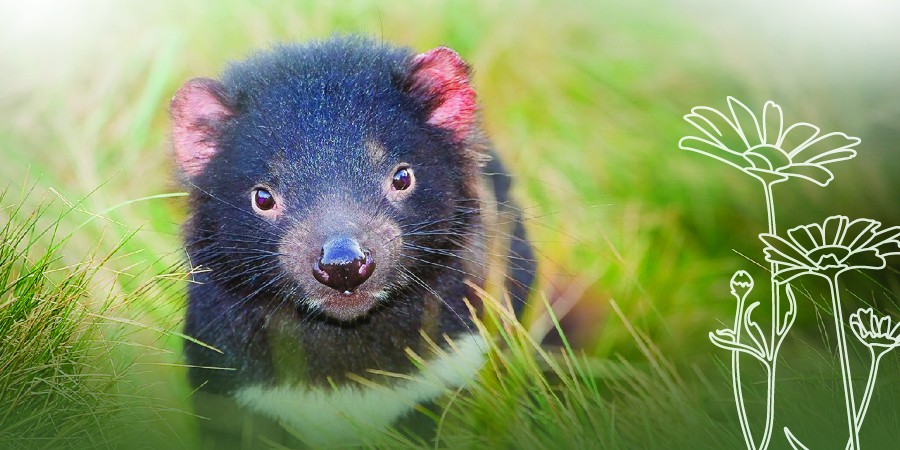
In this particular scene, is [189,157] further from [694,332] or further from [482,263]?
[694,332]

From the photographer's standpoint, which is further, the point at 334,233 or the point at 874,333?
the point at 874,333

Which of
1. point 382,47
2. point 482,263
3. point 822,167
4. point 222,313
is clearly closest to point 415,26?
point 382,47

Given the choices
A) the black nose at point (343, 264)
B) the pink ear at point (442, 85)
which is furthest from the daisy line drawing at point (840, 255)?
the black nose at point (343, 264)

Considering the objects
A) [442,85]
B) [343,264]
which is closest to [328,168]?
[343,264]

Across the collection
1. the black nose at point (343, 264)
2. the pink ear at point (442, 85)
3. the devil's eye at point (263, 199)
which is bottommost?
the black nose at point (343, 264)

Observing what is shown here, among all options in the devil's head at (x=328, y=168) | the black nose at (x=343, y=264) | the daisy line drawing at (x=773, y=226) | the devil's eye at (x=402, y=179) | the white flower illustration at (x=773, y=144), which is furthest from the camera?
the white flower illustration at (x=773, y=144)

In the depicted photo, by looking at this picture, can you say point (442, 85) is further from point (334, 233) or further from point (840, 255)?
point (840, 255)

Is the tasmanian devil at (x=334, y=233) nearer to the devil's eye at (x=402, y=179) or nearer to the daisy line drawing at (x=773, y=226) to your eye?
the devil's eye at (x=402, y=179)
